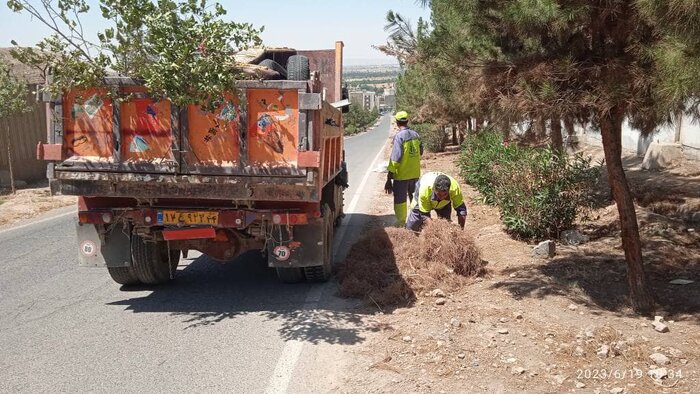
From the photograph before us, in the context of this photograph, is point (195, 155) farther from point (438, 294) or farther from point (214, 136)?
point (438, 294)

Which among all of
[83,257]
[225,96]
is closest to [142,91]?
[225,96]

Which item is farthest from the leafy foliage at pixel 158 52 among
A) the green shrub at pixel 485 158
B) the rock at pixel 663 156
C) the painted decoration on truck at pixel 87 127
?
the rock at pixel 663 156

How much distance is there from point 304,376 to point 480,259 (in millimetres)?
3005

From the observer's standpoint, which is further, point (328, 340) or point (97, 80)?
point (97, 80)

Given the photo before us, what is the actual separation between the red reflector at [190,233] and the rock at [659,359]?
381cm

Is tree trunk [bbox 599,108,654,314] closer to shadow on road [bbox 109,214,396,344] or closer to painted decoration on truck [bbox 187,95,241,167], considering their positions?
shadow on road [bbox 109,214,396,344]

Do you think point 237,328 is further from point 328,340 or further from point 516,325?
point 516,325

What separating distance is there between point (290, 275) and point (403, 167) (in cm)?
277

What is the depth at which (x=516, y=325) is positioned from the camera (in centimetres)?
478

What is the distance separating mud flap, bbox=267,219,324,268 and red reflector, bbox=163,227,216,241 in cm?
57

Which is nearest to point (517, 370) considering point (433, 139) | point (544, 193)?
point (544, 193)

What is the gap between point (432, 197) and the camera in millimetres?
7008

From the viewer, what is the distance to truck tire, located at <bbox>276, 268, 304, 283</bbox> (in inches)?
247

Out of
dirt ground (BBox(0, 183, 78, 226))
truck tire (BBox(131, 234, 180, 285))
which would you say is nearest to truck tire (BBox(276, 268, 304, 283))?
truck tire (BBox(131, 234, 180, 285))
